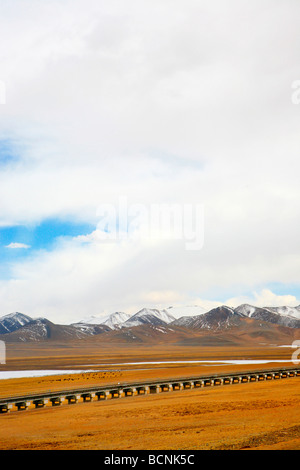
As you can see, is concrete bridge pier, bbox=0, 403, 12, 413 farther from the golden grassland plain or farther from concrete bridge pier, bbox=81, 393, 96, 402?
concrete bridge pier, bbox=81, 393, 96, 402

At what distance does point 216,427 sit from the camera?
21641 mm

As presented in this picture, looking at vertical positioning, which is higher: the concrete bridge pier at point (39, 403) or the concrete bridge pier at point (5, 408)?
the concrete bridge pier at point (5, 408)

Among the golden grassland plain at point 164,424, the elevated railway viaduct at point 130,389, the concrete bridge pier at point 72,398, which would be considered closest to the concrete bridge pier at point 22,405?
the elevated railway viaduct at point 130,389

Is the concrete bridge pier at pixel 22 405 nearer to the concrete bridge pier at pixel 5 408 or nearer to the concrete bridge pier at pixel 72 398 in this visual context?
the concrete bridge pier at pixel 5 408

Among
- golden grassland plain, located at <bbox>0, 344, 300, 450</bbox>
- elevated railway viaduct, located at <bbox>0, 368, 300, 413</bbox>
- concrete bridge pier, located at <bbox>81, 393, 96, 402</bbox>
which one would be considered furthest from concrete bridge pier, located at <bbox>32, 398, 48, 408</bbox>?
concrete bridge pier, located at <bbox>81, 393, 96, 402</bbox>

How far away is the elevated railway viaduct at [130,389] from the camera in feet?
104

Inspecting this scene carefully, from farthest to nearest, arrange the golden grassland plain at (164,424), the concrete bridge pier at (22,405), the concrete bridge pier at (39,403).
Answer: the concrete bridge pier at (39,403) < the concrete bridge pier at (22,405) < the golden grassland plain at (164,424)

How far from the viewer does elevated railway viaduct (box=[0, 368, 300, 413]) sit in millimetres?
31806

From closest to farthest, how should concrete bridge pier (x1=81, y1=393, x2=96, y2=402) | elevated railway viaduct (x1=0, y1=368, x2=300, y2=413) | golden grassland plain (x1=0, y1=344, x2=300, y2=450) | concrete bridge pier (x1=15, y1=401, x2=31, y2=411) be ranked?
golden grassland plain (x1=0, y1=344, x2=300, y2=450)
concrete bridge pier (x1=15, y1=401, x2=31, y2=411)
elevated railway viaduct (x1=0, y1=368, x2=300, y2=413)
concrete bridge pier (x1=81, y1=393, x2=96, y2=402)

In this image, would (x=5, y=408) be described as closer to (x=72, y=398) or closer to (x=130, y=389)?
(x=72, y=398)

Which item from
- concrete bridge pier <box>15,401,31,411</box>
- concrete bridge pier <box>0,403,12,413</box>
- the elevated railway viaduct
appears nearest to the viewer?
concrete bridge pier <box>0,403,12,413</box>
